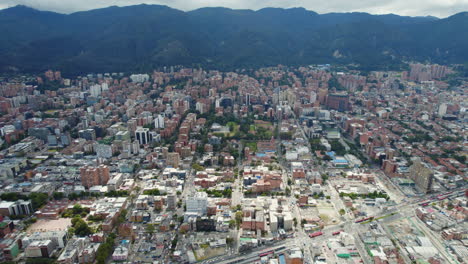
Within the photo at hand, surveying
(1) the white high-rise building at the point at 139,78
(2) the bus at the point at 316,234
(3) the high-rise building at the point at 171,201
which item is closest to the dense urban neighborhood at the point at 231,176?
(3) the high-rise building at the point at 171,201

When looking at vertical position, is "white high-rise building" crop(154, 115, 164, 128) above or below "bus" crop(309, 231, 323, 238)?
above

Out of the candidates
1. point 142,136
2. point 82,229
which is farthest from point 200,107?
point 82,229

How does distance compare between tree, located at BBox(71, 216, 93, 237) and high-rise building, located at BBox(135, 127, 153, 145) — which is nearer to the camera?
tree, located at BBox(71, 216, 93, 237)

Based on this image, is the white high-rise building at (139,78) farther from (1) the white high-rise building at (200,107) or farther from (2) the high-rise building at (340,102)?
(2) the high-rise building at (340,102)

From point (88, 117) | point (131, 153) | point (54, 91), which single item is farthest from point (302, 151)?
point (54, 91)

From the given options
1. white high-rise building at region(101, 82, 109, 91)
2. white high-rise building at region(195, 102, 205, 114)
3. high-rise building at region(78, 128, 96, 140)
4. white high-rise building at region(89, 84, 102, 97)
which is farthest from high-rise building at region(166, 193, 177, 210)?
white high-rise building at region(101, 82, 109, 91)

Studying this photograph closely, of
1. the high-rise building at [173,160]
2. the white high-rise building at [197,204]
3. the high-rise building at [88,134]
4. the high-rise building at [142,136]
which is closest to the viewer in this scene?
the white high-rise building at [197,204]

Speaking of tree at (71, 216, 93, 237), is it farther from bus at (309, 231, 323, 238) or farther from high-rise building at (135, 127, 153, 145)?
high-rise building at (135, 127, 153, 145)

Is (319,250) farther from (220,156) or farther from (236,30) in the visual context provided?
(236,30)
